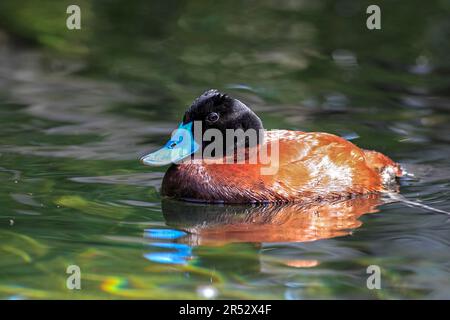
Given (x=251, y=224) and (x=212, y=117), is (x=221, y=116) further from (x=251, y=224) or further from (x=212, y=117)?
(x=251, y=224)

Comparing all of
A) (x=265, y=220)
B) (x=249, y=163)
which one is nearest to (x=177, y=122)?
(x=249, y=163)

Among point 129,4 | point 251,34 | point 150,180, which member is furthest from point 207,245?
point 129,4

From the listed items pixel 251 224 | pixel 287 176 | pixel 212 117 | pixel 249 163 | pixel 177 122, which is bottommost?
pixel 251 224

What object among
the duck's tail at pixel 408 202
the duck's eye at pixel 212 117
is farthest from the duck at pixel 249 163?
the duck's tail at pixel 408 202

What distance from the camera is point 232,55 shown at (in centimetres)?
1266

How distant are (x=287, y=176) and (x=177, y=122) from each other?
260cm

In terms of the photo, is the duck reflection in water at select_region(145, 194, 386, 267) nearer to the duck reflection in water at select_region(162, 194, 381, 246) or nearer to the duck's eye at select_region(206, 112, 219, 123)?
the duck reflection in water at select_region(162, 194, 381, 246)

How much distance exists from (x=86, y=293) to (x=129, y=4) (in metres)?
9.19

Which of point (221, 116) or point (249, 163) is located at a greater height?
point (221, 116)

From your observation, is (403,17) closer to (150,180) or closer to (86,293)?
(150,180)

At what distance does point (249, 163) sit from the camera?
25.1ft

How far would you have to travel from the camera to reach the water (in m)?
6.09

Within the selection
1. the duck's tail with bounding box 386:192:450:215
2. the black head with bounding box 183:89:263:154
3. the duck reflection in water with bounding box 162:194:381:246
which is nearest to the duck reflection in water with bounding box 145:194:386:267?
the duck reflection in water with bounding box 162:194:381:246

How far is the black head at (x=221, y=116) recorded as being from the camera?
7.88 meters
